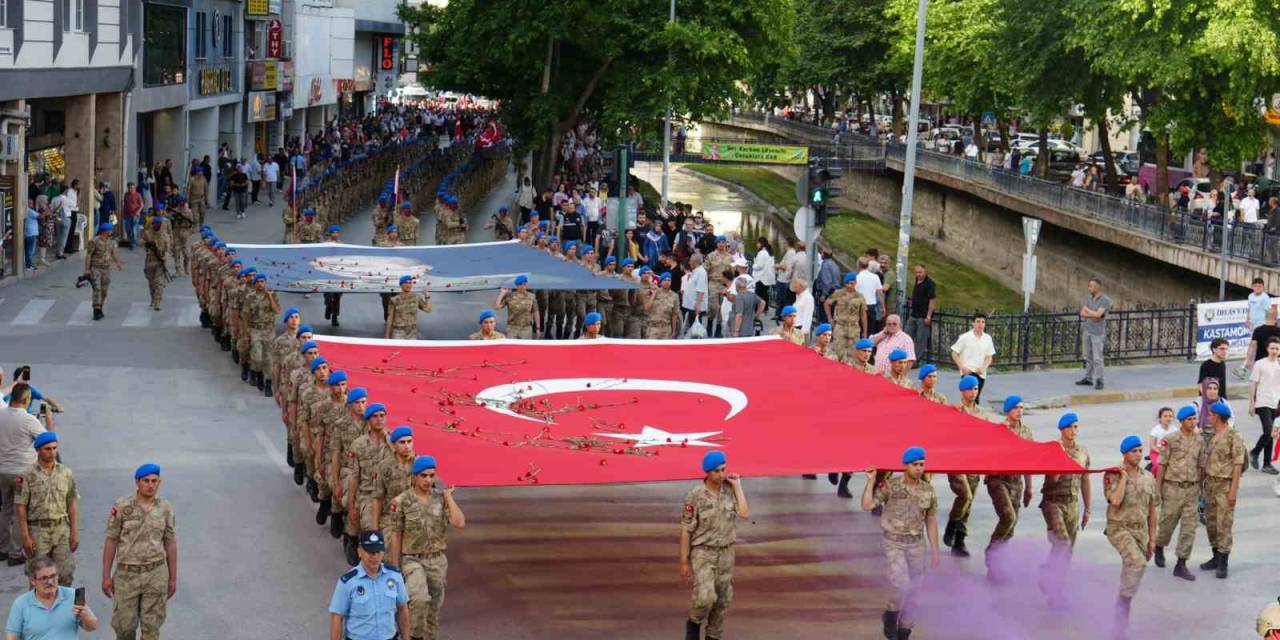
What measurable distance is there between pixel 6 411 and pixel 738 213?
70.0 m

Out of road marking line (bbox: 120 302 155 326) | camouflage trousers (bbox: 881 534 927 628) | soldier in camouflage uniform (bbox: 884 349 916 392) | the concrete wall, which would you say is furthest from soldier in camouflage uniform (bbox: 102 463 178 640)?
the concrete wall

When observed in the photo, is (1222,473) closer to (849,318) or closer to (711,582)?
(711,582)

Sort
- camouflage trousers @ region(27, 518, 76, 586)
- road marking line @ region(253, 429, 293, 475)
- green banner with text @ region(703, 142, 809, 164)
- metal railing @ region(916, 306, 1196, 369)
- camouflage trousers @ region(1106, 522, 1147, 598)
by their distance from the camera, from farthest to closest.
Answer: green banner with text @ region(703, 142, 809, 164)
metal railing @ region(916, 306, 1196, 369)
road marking line @ region(253, 429, 293, 475)
camouflage trousers @ region(1106, 522, 1147, 598)
camouflage trousers @ region(27, 518, 76, 586)

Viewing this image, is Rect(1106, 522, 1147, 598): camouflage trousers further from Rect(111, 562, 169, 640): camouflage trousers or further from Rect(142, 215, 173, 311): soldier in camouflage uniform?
Rect(142, 215, 173, 311): soldier in camouflage uniform

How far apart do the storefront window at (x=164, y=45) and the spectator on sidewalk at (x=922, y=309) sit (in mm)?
23824

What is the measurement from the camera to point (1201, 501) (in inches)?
707

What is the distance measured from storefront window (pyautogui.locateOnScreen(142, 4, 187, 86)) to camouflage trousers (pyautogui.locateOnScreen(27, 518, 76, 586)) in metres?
31.1

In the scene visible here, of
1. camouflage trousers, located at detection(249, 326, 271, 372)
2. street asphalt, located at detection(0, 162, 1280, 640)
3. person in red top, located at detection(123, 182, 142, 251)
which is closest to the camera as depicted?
street asphalt, located at detection(0, 162, 1280, 640)

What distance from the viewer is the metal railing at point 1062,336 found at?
27.8 metres

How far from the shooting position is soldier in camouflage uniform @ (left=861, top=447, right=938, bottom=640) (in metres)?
13.7

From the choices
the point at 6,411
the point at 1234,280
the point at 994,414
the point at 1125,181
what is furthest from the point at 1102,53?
the point at 6,411

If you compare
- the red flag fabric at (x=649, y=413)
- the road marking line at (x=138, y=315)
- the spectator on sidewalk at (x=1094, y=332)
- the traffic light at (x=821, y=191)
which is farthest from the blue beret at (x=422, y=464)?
the road marking line at (x=138, y=315)

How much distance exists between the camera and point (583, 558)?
1611 centimetres

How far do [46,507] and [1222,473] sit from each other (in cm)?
1017
